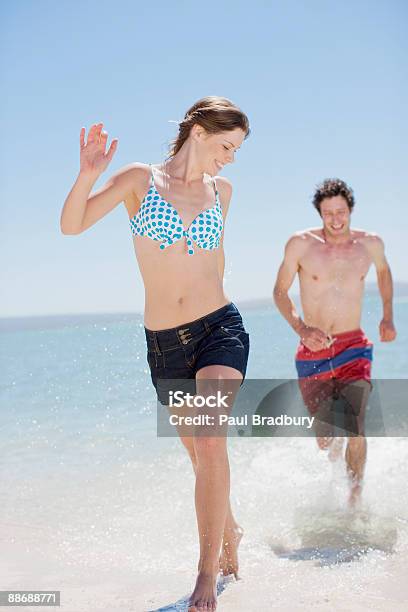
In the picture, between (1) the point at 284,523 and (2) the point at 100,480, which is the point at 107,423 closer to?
(2) the point at 100,480

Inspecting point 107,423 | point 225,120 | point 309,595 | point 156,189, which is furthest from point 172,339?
point 107,423

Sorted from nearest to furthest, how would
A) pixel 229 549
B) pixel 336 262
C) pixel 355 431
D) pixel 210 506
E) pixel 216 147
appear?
pixel 210 506
pixel 216 147
pixel 229 549
pixel 355 431
pixel 336 262

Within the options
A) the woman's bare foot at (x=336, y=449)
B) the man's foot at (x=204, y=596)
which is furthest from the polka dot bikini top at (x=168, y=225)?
the woman's bare foot at (x=336, y=449)

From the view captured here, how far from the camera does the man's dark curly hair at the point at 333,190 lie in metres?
4.96

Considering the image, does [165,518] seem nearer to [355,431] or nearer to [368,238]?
[355,431]

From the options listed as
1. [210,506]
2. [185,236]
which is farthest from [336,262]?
[210,506]

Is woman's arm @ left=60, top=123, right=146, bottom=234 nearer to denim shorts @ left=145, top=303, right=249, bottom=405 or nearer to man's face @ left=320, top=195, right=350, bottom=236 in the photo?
denim shorts @ left=145, top=303, right=249, bottom=405

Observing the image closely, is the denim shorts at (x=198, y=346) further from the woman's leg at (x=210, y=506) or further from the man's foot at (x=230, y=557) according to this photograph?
the man's foot at (x=230, y=557)

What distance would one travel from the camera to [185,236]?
3119 millimetres

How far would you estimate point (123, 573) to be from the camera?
353 cm

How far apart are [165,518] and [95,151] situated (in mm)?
2456

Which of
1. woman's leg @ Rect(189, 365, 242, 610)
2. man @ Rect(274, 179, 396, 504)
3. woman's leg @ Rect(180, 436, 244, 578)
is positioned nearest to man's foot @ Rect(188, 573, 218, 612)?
woman's leg @ Rect(189, 365, 242, 610)

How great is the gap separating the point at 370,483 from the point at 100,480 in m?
1.93

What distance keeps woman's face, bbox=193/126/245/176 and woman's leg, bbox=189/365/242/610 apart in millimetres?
975
